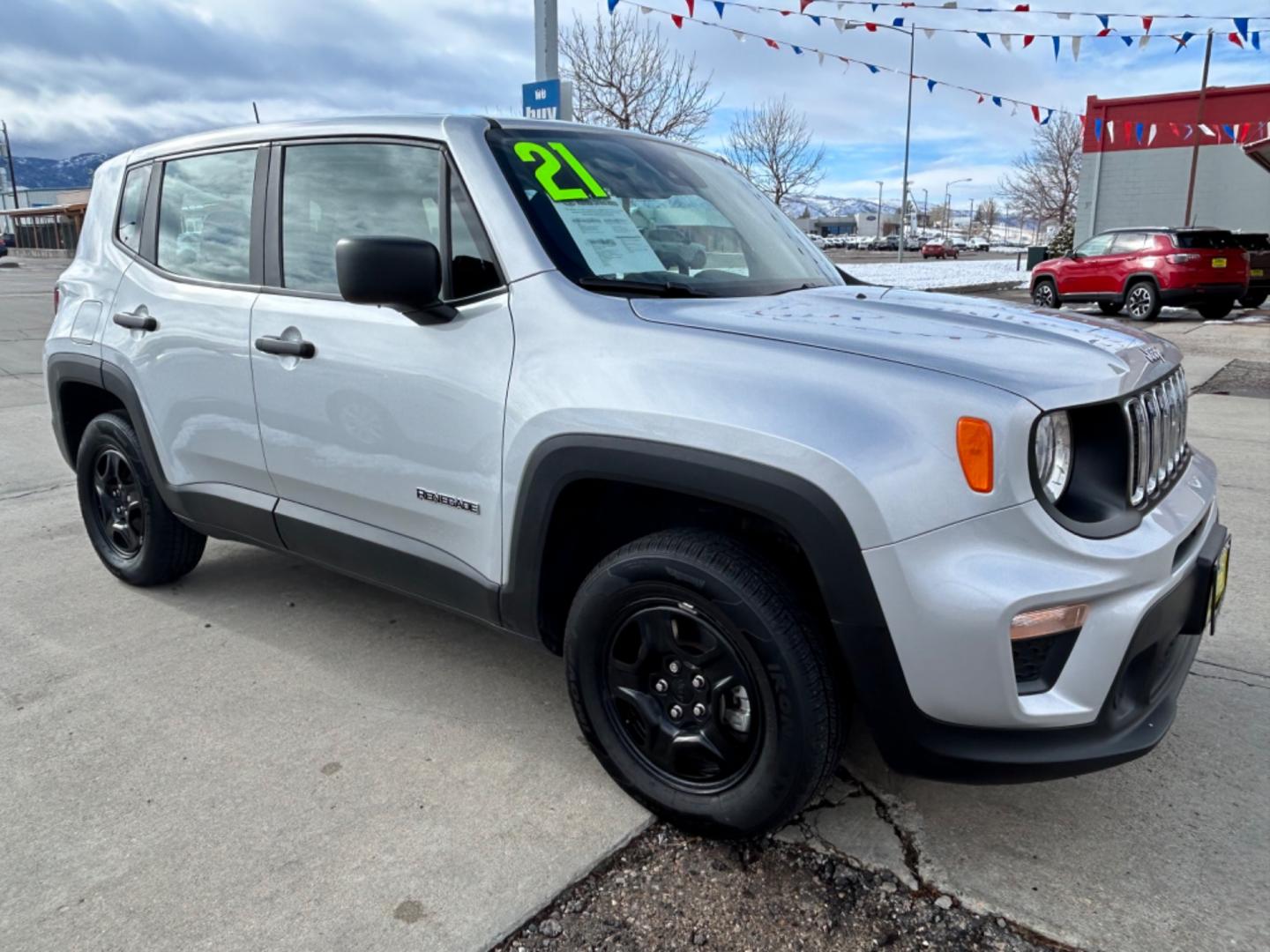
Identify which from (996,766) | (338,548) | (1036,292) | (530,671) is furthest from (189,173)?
(1036,292)

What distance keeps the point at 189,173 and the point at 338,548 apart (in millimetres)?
1577

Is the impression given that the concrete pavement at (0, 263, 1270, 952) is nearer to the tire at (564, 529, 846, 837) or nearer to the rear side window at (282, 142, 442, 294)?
the tire at (564, 529, 846, 837)

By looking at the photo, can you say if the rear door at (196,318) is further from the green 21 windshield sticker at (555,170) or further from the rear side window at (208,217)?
the green 21 windshield sticker at (555,170)

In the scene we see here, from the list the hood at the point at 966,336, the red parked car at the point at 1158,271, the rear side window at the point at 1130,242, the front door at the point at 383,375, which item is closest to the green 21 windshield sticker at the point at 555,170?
the front door at the point at 383,375

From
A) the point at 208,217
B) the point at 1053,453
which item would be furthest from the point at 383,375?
the point at 1053,453

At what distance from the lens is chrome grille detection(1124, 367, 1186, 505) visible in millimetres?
2133

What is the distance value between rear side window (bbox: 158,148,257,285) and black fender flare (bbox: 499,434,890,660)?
59.6 inches

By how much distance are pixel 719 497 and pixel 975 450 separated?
55 centimetres

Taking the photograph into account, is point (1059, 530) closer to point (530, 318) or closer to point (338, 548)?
point (530, 318)

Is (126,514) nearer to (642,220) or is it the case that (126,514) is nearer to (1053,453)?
(642,220)

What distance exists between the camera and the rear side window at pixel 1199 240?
16.0m

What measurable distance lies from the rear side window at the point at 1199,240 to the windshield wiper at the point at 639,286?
16.3 meters

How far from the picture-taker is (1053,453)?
2025 mm

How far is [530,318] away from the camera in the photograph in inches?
98.3
